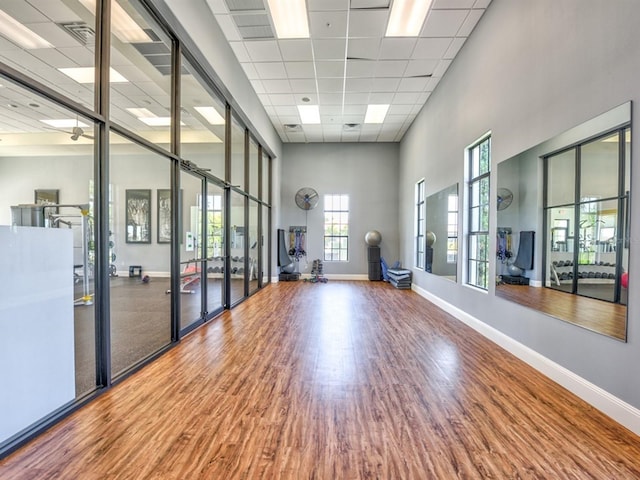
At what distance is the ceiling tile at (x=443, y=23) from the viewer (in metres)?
4.30

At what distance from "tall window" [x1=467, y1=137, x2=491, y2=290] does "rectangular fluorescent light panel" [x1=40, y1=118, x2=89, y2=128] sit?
445cm

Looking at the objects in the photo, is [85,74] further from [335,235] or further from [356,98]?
[335,235]

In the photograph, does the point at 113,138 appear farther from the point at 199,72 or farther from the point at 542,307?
the point at 542,307

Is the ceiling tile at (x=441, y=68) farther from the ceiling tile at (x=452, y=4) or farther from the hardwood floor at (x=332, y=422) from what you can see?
the hardwood floor at (x=332, y=422)

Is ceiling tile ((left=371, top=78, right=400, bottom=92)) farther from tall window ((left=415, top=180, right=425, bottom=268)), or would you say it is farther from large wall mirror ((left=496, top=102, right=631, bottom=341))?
large wall mirror ((left=496, top=102, right=631, bottom=341))

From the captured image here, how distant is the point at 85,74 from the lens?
2.75 metres

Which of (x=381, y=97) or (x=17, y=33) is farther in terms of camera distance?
(x=381, y=97)

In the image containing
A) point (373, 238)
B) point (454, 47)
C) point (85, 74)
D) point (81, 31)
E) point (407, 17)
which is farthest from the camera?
point (373, 238)

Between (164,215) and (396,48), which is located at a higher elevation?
(396,48)

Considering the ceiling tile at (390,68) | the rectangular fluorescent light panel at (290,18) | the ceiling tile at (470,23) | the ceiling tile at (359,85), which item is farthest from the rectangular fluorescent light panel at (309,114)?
the ceiling tile at (470,23)

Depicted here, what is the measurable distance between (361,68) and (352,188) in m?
4.60

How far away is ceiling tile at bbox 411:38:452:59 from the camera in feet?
16.1

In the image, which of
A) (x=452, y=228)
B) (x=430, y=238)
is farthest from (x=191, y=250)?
(x=430, y=238)

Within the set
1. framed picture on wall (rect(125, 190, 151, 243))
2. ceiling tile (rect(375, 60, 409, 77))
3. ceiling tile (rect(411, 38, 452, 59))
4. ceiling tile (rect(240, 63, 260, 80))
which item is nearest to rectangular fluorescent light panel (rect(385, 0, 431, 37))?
ceiling tile (rect(411, 38, 452, 59))
